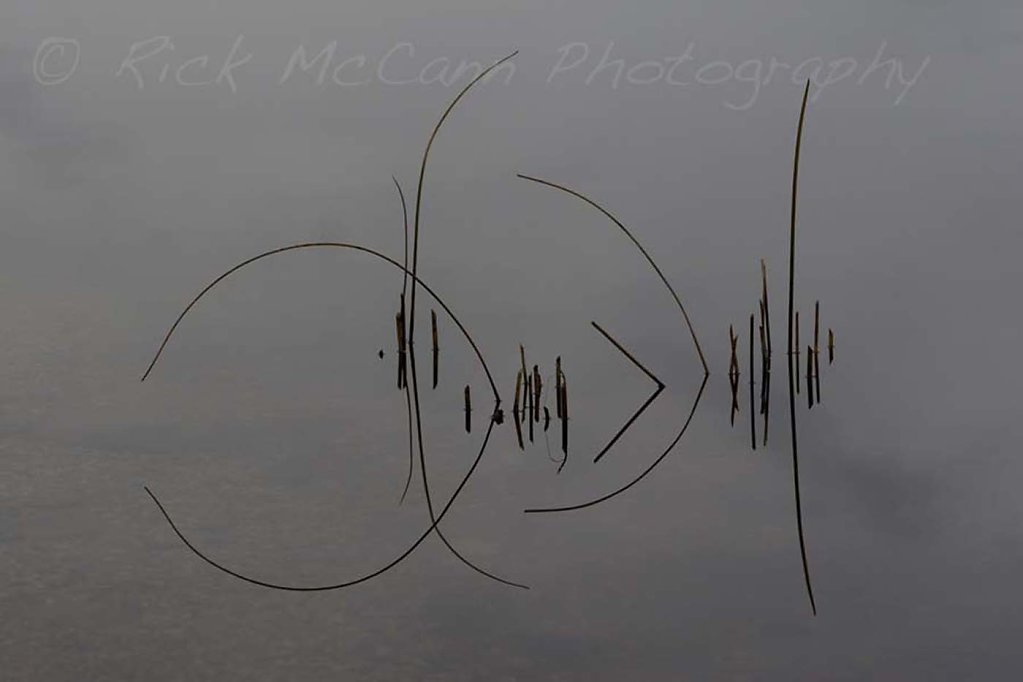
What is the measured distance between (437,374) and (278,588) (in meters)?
0.55

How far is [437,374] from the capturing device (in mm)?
3117

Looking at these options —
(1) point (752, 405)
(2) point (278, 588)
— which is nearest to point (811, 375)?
(1) point (752, 405)

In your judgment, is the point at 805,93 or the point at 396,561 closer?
the point at 396,561

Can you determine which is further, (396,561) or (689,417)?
(689,417)

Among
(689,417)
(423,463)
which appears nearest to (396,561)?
(423,463)

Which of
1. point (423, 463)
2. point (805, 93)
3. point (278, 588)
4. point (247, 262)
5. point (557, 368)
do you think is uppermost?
point (805, 93)

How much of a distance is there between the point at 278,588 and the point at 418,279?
693 mm

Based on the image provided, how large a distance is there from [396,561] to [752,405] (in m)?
0.80

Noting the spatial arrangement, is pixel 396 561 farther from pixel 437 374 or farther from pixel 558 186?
pixel 558 186

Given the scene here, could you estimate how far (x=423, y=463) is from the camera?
302cm

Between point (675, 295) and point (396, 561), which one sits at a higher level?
point (675, 295)

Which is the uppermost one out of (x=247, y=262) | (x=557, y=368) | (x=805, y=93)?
(x=805, y=93)

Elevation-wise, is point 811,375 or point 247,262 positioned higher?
point 247,262

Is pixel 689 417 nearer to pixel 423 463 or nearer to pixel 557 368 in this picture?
pixel 557 368
